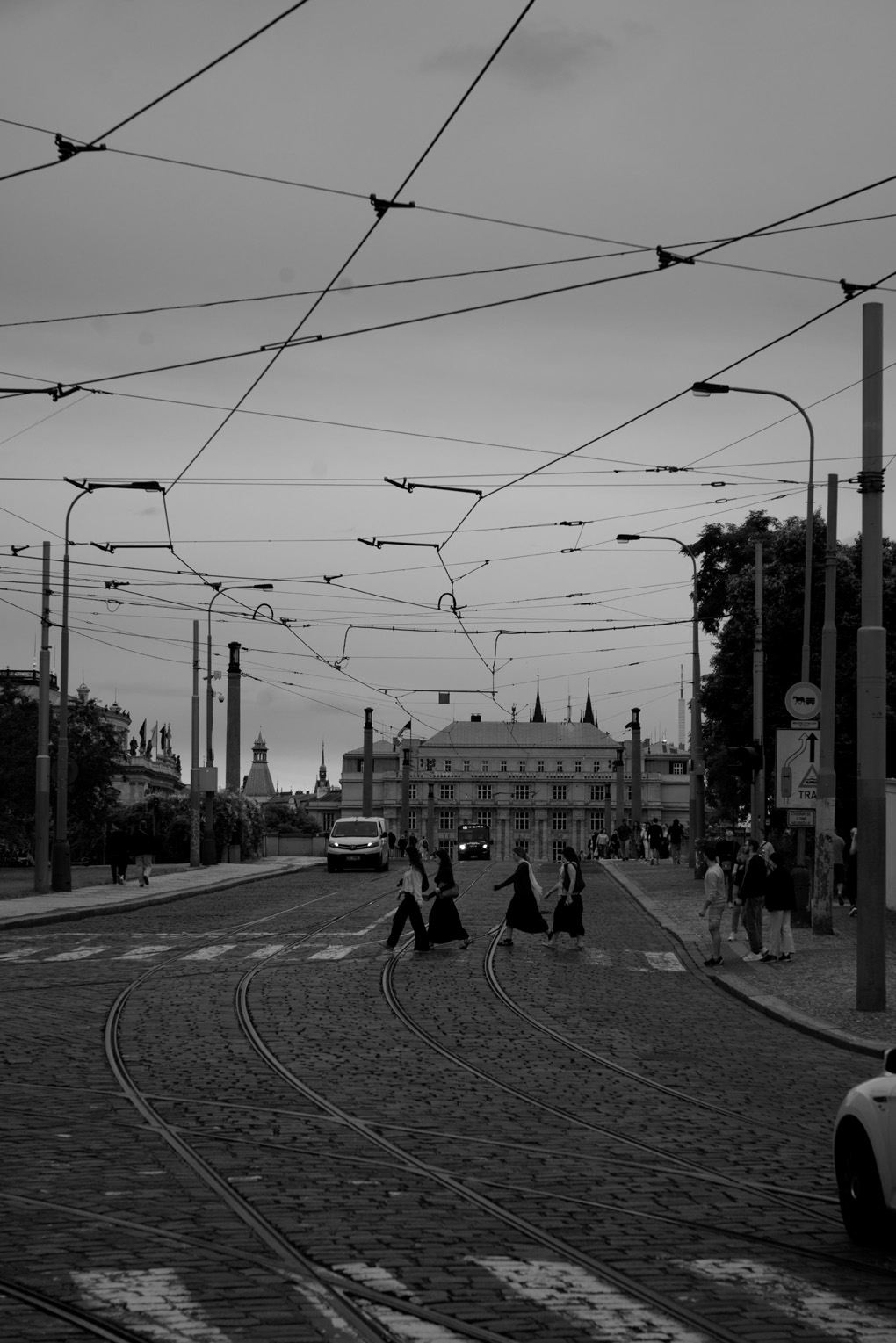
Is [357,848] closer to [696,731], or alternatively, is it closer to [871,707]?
[696,731]

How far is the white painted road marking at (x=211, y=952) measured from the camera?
962 inches

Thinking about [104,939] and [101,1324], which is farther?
[104,939]

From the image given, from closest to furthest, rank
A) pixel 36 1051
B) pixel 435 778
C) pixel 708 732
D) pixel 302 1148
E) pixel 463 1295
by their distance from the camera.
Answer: pixel 463 1295 → pixel 302 1148 → pixel 36 1051 → pixel 708 732 → pixel 435 778

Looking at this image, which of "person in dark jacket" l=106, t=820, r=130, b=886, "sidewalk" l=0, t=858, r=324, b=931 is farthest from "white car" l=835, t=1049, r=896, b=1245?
"person in dark jacket" l=106, t=820, r=130, b=886

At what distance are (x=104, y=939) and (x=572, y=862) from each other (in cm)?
779

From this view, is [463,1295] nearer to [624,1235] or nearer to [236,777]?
[624,1235]

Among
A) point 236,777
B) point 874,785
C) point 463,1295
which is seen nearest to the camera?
point 463,1295

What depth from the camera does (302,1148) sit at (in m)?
10.2

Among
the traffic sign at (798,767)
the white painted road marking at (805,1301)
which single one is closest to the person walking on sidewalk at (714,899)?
the traffic sign at (798,767)

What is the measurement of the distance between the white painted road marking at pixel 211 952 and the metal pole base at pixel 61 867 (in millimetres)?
14007

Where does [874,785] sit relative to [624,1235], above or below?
above

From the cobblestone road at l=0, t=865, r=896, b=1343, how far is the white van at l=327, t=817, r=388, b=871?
125ft

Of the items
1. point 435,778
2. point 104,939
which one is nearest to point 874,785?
point 104,939

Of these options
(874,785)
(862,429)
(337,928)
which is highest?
(862,429)
